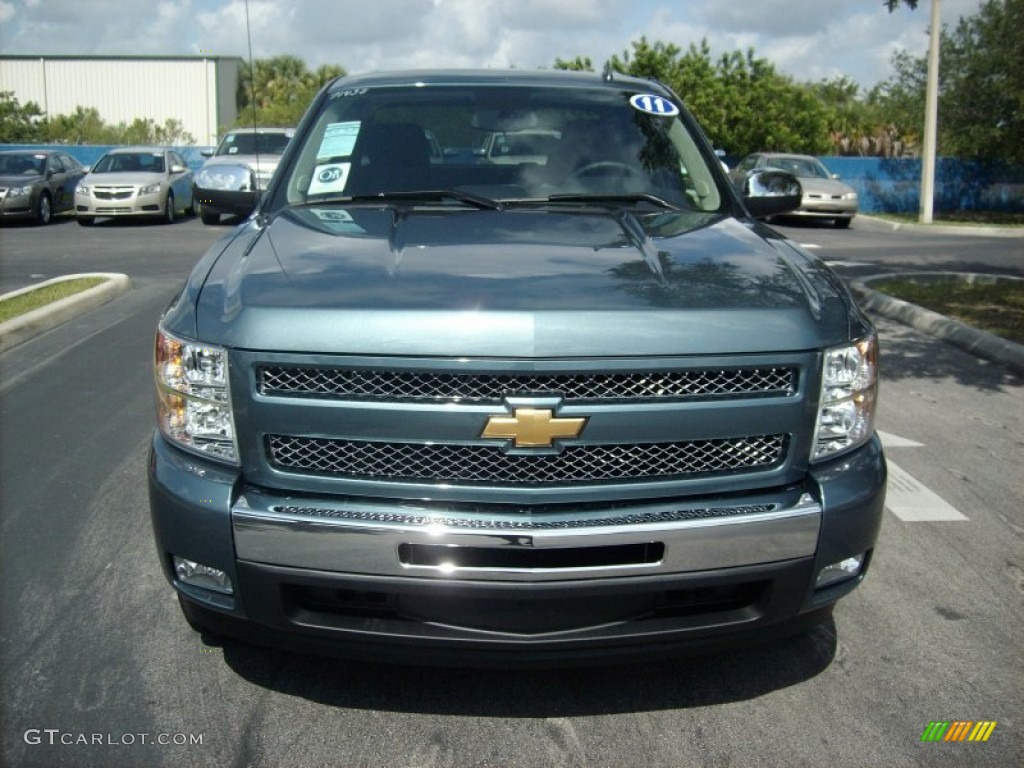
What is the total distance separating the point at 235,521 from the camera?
8.80 feet

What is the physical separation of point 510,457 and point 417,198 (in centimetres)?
159

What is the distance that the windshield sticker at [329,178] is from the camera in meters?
4.10

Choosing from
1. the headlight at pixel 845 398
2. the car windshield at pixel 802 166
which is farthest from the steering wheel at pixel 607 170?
the car windshield at pixel 802 166

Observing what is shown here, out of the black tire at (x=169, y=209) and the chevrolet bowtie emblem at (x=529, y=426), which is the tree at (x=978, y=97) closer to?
the black tire at (x=169, y=209)

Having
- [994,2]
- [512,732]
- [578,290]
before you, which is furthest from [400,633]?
[994,2]

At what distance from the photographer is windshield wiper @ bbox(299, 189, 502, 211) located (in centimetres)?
391

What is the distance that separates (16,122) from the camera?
40312 millimetres

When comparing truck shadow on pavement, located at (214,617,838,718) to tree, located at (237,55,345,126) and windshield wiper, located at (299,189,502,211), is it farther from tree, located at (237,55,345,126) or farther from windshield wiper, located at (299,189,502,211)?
tree, located at (237,55,345,126)

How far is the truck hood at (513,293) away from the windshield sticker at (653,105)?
1.28 meters

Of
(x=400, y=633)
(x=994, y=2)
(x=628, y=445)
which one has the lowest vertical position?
(x=400, y=633)

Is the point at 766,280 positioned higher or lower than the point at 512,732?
higher

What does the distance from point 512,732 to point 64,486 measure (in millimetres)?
2893

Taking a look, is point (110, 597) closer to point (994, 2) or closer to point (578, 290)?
point (578, 290)

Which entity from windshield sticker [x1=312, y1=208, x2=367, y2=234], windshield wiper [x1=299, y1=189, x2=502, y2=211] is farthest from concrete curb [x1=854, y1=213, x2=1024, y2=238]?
windshield sticker [x1=312, y1=208, x2=367, y2=234]
